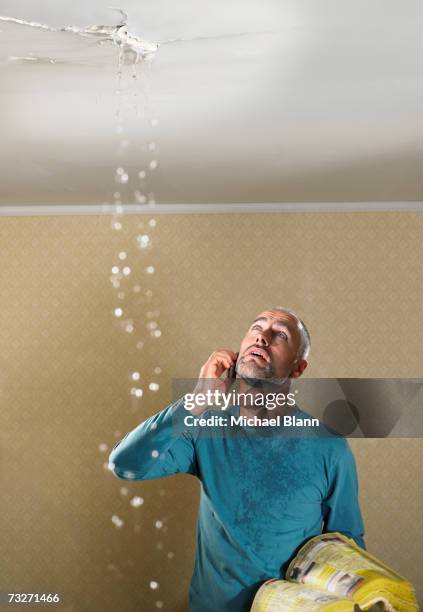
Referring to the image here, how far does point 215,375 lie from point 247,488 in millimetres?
441

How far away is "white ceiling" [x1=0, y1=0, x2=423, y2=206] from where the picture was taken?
7.52 ft

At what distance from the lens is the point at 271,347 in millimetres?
3102

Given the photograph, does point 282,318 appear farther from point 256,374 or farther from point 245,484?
point 245,484

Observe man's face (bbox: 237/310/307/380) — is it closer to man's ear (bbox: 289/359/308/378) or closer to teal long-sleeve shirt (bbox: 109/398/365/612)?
man's ear (bbox: 289/359/308/378)

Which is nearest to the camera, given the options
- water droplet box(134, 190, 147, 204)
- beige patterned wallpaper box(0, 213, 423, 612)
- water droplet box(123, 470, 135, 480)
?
water droplet box(123, 470, 135, 480)

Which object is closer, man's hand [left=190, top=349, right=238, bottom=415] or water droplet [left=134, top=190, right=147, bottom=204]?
man's hand [left=190, top=349, right=238, bottom=415]

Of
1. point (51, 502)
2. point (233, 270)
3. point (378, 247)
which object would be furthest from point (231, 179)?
point (51, 502)

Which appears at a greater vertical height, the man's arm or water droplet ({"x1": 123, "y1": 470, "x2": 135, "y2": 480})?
the man's arm

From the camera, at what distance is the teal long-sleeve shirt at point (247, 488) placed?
2.86 m

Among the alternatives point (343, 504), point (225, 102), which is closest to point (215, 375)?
point (343, 504)

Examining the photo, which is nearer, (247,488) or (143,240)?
(247,488)

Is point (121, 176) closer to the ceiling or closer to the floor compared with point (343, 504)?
closer to the ceiling

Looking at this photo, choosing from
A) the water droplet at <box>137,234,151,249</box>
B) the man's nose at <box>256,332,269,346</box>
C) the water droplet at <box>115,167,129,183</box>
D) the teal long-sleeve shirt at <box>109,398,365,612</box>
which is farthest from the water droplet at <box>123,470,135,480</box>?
the water droplet at <box>137,234,151,249</box>

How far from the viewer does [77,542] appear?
4660mm
